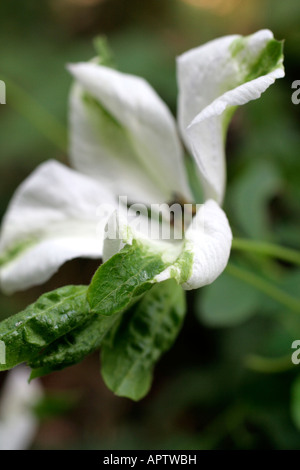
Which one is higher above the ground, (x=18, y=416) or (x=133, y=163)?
(x=133, y=163)

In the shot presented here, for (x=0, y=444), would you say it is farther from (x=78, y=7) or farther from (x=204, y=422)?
(x=78, y=7)

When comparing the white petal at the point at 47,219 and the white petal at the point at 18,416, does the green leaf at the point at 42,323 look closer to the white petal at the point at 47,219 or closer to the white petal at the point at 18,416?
the white petal at the point at 47,219

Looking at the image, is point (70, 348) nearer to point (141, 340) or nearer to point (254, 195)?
point (141, 340)

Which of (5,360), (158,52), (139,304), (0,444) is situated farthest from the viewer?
(158,52)

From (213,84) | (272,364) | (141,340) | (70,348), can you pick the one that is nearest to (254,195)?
(272,364)

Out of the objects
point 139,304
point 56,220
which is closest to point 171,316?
point 139,304

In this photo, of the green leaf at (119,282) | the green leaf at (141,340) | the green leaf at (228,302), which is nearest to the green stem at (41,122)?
the green leaf at (228,302)
